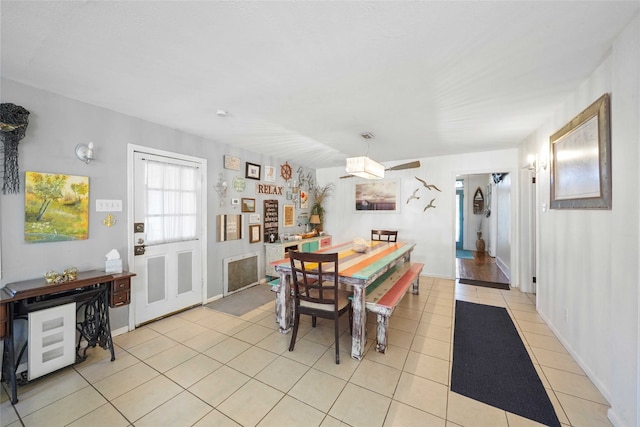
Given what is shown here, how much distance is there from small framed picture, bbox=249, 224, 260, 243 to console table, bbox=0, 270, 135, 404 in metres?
2.06

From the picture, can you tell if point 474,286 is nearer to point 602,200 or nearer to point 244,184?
point 602,200

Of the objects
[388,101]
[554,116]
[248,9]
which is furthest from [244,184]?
[554,116]

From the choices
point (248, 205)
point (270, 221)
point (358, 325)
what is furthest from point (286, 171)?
point (358, 325)

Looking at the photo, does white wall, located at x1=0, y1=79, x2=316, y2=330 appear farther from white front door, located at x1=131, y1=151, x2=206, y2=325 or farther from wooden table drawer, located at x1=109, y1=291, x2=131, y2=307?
wooden table drawer, located at x1=109, y1=291, x2=131, y2=307

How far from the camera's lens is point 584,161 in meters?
1.98

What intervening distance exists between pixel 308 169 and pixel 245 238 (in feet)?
8.05

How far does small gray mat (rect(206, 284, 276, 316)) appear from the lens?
3.39 m

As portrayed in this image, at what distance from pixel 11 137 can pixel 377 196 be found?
5.13 m

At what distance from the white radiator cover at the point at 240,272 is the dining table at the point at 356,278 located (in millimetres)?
1406

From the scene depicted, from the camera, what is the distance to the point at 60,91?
222 centimetres

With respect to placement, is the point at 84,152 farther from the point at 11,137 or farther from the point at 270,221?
the point at 270,221

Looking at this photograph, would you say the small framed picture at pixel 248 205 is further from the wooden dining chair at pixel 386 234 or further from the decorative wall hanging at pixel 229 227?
the wooden dining chair at pixel 386 234

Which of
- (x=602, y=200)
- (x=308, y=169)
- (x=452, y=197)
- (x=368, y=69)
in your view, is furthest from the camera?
(x=308, y=169)

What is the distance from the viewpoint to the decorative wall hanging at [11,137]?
192 centimetres
